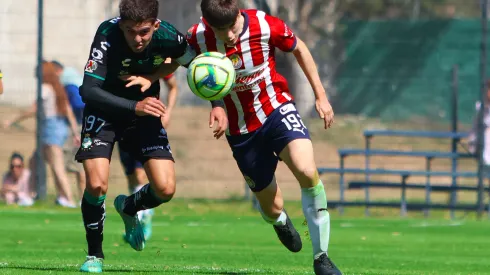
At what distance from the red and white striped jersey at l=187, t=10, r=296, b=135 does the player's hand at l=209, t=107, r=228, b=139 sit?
0.40 m

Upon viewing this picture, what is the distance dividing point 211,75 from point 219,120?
0.32m

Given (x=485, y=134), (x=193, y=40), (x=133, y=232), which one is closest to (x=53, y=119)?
(x=485, y=134)

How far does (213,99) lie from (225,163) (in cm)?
977

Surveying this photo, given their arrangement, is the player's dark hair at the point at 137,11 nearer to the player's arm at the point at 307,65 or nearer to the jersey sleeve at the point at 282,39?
the jersey sleeve at the point at 282,39

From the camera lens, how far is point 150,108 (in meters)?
7.56

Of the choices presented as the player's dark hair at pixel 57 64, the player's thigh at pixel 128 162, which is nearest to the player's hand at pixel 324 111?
the player's thigh at pixel 128 162

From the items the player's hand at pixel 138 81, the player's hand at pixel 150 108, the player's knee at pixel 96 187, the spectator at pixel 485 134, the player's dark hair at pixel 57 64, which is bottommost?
the spectator at pixel 485 134

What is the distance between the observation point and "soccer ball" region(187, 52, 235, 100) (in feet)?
25.0

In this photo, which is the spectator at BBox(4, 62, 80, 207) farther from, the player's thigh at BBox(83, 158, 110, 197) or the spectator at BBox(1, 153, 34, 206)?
the player's thigh at BBox(83, 158, 110, 197)

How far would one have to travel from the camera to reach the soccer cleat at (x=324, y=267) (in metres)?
7.32

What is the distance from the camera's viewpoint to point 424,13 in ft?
59.1

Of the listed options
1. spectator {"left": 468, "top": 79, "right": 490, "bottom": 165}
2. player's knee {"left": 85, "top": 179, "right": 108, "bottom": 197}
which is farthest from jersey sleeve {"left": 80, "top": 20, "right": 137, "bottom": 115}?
spectator {"left": 468, "top": 79, "right": 490, "bottom": 165}

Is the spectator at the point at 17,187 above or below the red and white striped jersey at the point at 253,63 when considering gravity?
below

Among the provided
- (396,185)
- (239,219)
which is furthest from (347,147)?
(239,219)
